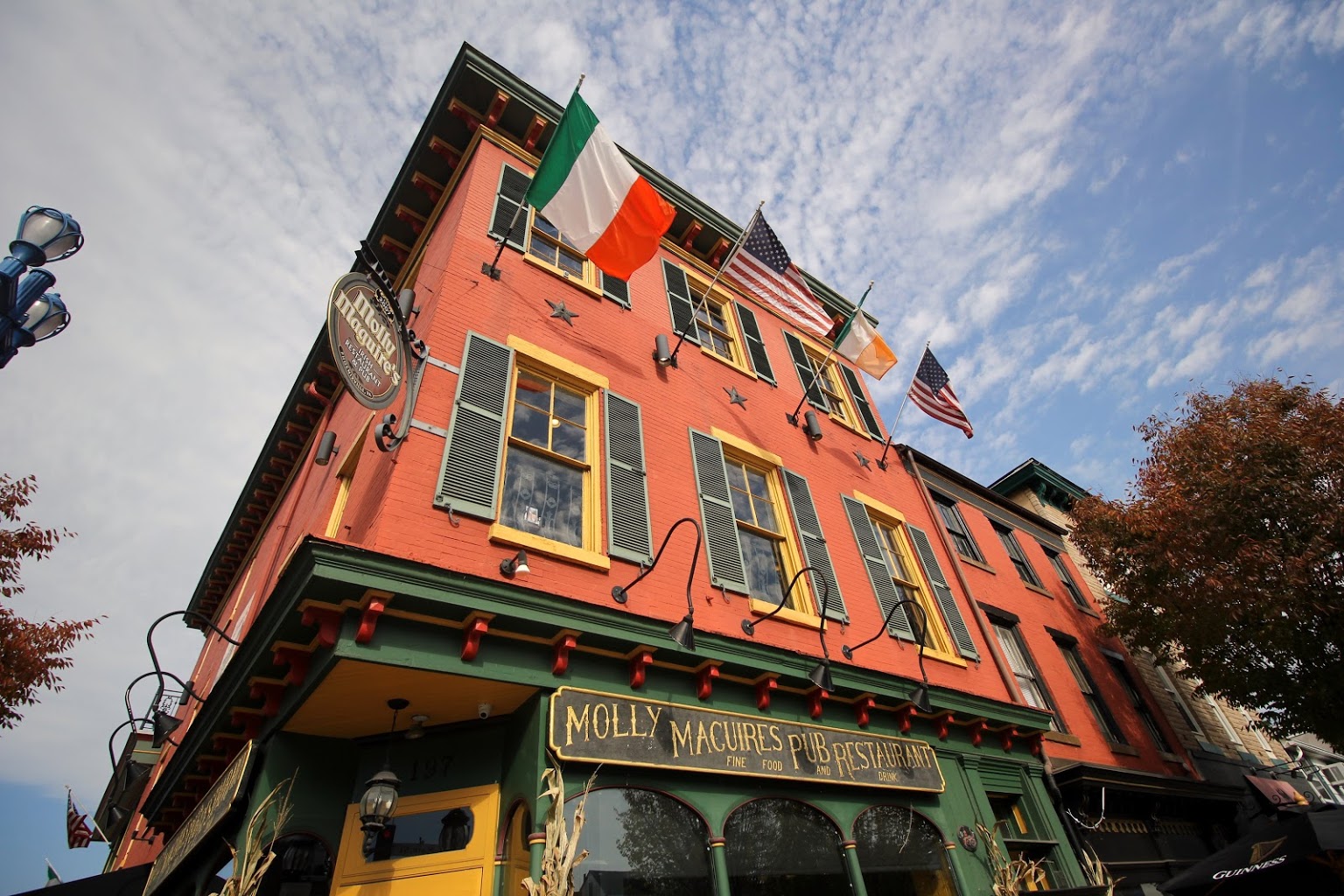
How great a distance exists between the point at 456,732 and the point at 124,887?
642 centimetres

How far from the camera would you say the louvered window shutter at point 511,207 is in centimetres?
977

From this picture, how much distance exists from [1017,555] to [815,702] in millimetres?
12073

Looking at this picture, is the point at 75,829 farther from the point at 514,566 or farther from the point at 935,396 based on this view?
the point at 935,396

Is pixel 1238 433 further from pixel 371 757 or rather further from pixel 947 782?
pixel 371 757

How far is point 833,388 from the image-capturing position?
1498cm

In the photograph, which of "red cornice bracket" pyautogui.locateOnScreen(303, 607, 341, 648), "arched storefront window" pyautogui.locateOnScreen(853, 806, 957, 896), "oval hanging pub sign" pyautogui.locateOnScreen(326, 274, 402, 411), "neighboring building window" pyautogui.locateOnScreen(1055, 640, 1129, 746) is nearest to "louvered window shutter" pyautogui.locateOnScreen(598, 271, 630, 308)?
"oval hanging pub sign" pyautogui.locateOnScreen(326, 274, 402, 411)

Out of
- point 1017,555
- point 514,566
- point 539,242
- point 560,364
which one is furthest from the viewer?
point 1017,555

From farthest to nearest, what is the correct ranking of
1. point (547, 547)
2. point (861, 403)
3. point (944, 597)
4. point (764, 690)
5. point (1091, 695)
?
1. point (861, 403)
2. point (1091, 695)
3. point (944, 597)
4. point (764, 690)
5. point (547, 547)

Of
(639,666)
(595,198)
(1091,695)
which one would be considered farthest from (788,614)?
(1091,695)

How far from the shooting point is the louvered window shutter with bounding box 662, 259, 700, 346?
1168cm

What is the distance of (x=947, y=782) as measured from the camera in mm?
8914

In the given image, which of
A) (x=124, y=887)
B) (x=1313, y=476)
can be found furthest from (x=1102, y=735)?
(x=124, y=887)

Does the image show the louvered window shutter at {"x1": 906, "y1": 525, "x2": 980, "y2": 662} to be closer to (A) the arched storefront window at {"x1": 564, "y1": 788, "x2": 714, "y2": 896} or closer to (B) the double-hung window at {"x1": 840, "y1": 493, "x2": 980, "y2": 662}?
(B) the double-hung window at {"x1": 840, "y1": 493, "x2": 980, "y2": 662}

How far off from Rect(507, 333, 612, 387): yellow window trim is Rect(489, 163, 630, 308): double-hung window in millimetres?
1912
